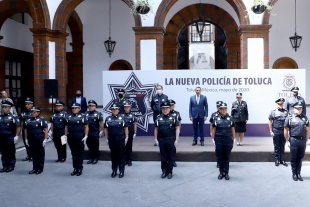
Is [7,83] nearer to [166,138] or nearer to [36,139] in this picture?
[36,139]

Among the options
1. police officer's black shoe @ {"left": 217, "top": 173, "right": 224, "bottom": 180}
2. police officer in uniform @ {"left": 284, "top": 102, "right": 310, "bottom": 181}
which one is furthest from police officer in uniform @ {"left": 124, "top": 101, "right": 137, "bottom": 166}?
police officer in uniform @ {"left": 284, "top": 102, "right": 310, "bottom": 181}

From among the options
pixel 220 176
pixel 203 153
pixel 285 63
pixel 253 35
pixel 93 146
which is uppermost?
pixel 253 35

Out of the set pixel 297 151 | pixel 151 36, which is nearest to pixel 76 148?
pixel 297 151

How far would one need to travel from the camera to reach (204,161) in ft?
27.4

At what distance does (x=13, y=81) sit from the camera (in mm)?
14680

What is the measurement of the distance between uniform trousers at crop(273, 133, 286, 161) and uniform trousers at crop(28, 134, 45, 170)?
207 inches

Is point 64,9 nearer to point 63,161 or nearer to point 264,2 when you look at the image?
point 63,161

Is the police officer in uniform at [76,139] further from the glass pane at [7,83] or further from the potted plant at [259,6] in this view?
the glass pane at [7,83]

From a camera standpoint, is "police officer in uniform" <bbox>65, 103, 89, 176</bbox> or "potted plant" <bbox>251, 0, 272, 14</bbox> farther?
"potted plant" <bbox>251, 0, 272, 14</bbox>

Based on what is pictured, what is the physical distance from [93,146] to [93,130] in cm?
43

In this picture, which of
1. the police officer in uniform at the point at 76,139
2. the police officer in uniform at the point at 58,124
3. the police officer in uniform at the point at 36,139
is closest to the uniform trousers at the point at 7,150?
the police officer in uniform at the point at 36,139

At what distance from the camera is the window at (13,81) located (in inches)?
562

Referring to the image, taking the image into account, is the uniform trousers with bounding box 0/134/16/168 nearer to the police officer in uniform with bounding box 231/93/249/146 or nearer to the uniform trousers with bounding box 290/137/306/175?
the police officer in uniform with bounding box 231/93/249/146

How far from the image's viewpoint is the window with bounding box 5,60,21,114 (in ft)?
46.8
